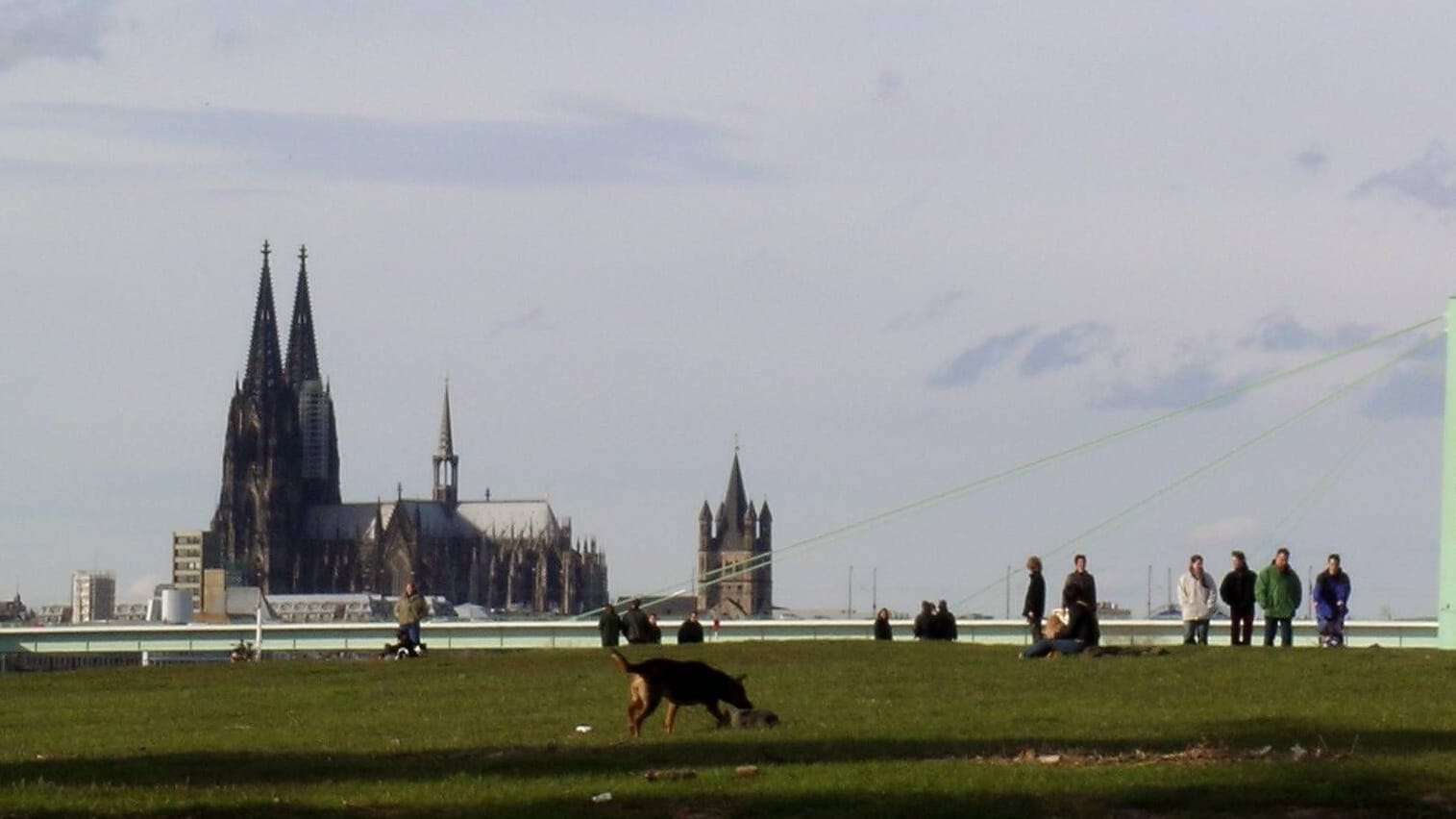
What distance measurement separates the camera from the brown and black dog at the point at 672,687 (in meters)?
23.3

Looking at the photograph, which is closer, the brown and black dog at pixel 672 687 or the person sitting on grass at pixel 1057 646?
the brown and black dog at pixel 672 687

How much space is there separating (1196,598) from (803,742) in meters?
15.9

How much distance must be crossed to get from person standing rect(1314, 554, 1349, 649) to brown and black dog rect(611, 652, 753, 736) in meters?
14.4

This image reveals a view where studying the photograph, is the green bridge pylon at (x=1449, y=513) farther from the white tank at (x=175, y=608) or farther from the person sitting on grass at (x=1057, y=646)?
the white tank at (x=175, y=608)

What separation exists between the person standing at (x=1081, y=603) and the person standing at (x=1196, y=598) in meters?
3.89

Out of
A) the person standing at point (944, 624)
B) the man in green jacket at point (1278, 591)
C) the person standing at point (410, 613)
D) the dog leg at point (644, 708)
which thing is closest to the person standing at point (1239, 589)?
the man in green jacket at point (1278, 591)

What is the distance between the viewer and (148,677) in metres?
37.6

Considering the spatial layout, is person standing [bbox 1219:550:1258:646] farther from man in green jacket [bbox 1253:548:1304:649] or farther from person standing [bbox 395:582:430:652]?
person standing [bbox 395:582:430:652]

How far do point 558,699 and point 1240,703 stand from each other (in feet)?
23.2

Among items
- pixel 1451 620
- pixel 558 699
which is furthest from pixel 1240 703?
pixel 1451 620

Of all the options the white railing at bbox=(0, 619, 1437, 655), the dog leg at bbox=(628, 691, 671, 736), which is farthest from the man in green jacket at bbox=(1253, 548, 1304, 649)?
the white railing at bbox=(0, 619, 1437, 655)

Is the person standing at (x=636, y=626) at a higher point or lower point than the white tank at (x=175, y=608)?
lower

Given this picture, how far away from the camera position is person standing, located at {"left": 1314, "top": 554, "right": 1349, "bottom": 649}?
120 feet

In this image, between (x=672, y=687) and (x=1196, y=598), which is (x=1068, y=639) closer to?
(x=1196, y=598)
